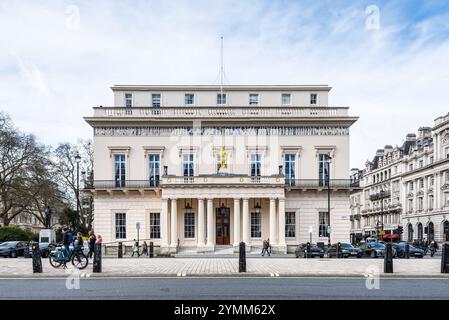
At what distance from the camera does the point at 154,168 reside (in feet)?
162

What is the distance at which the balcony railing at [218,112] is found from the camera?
49.0 meters

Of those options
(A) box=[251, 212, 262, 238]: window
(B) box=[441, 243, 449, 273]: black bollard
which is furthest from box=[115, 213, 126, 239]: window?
(B) box=[441, 243, 449, 273]: black bollard

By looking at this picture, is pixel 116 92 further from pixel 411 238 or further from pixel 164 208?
pixel 411 238

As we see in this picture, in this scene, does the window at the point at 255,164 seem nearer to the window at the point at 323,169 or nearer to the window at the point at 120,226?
the window at the point at 323,169

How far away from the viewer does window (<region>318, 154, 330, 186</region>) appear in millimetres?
48906

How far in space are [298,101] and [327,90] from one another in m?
3.28

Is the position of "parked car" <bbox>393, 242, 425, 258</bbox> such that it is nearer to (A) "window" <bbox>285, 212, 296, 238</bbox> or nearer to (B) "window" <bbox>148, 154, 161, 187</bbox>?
(A) "window" <bbox>285, 212, 296, 238</bbox>

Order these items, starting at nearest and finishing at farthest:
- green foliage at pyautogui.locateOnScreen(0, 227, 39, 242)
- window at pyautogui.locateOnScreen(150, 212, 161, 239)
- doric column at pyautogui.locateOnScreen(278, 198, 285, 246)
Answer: doric column at pyautogui.locateOnScreen(278, 198, 285, 246)
window at pyautogui.locateOnScreen(150, 212, 161, 239)
green foliage at pyautogui.locateOnScreen(0, 227, 39, 242)

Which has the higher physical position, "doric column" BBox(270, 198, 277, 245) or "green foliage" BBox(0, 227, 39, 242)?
"doric column" BBox(270, 198, 277, 245)

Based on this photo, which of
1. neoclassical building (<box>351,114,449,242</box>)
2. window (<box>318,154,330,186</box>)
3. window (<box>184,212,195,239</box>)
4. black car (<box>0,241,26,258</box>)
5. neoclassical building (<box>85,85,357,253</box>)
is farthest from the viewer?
neoclassical building (<box>351,114,449,242</box>)

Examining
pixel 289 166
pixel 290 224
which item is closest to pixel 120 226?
pixel 290 224

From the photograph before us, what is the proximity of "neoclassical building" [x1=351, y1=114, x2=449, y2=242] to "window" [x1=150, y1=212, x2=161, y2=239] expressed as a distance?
1434 inches
